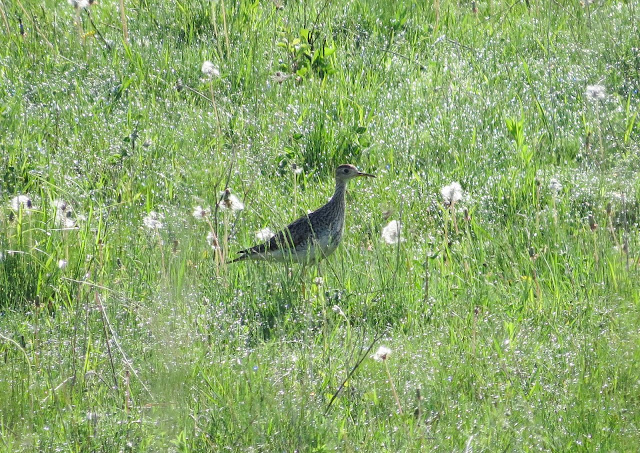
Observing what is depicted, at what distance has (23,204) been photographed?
5.69 m

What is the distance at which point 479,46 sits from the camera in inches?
319

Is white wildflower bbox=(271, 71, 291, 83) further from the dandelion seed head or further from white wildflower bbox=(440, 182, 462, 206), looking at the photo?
white wildflower bbox=(440, 182, 462, 206)

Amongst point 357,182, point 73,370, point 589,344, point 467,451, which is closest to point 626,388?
point 589,344

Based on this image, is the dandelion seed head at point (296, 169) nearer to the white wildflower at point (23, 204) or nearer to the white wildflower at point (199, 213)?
the white wildflower at point (199, 213)

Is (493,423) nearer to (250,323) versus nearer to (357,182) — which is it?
(250,323)

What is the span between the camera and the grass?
3875 mm

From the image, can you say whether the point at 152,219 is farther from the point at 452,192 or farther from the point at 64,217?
the point at 452,192

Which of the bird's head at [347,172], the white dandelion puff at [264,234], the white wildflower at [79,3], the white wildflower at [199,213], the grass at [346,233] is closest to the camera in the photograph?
the grass at [346,233]

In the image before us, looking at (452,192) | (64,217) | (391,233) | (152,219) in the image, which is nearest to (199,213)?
(152,219)

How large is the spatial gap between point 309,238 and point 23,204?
165 centimetres

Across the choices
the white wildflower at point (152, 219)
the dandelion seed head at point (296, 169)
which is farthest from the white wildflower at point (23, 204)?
the dandelion seed head at point (296, 169)

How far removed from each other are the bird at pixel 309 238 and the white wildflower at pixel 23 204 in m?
1.18

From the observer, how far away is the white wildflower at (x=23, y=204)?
17.8ft

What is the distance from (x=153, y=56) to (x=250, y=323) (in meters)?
3.54
